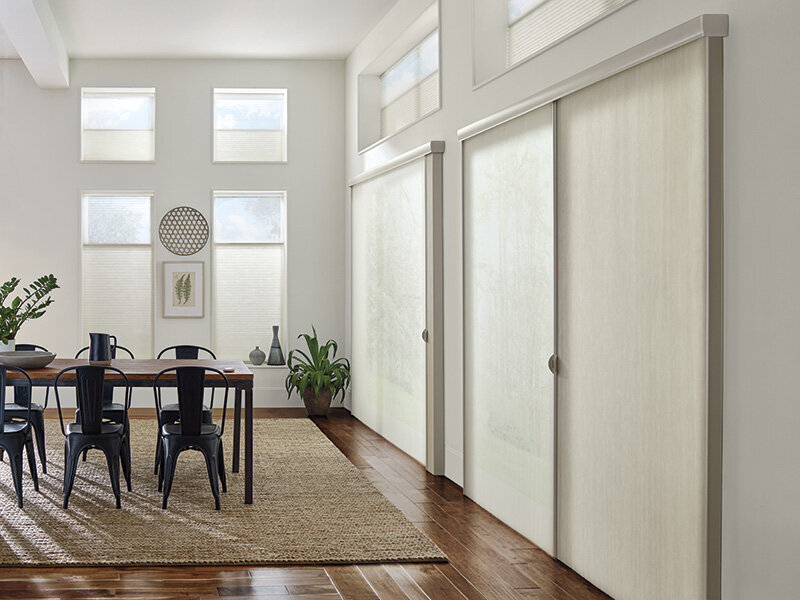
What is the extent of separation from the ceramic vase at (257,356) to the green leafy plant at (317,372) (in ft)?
0.88

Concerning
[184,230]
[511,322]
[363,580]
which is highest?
[184,230]

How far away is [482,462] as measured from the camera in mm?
5062

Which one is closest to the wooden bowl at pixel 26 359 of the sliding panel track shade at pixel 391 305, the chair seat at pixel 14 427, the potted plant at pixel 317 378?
the chair seat at pixel 14 427

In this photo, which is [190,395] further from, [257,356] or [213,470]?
[257,356]

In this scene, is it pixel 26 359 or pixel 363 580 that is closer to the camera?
pixel 363 580

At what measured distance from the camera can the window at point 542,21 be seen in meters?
4.19

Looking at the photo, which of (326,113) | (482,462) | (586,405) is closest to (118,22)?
(326,113)

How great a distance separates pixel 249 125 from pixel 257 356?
2430 mm

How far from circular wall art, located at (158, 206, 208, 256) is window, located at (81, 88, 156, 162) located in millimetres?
656

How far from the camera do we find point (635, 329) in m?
3.36

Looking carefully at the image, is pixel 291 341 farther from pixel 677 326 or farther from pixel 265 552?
pixel 677 326

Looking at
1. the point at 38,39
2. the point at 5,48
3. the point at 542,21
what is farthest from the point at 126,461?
the point at 5,48

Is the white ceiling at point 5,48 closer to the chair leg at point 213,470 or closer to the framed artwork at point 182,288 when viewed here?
the framed artwork at point 182,288

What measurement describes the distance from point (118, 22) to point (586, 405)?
19.1ft
